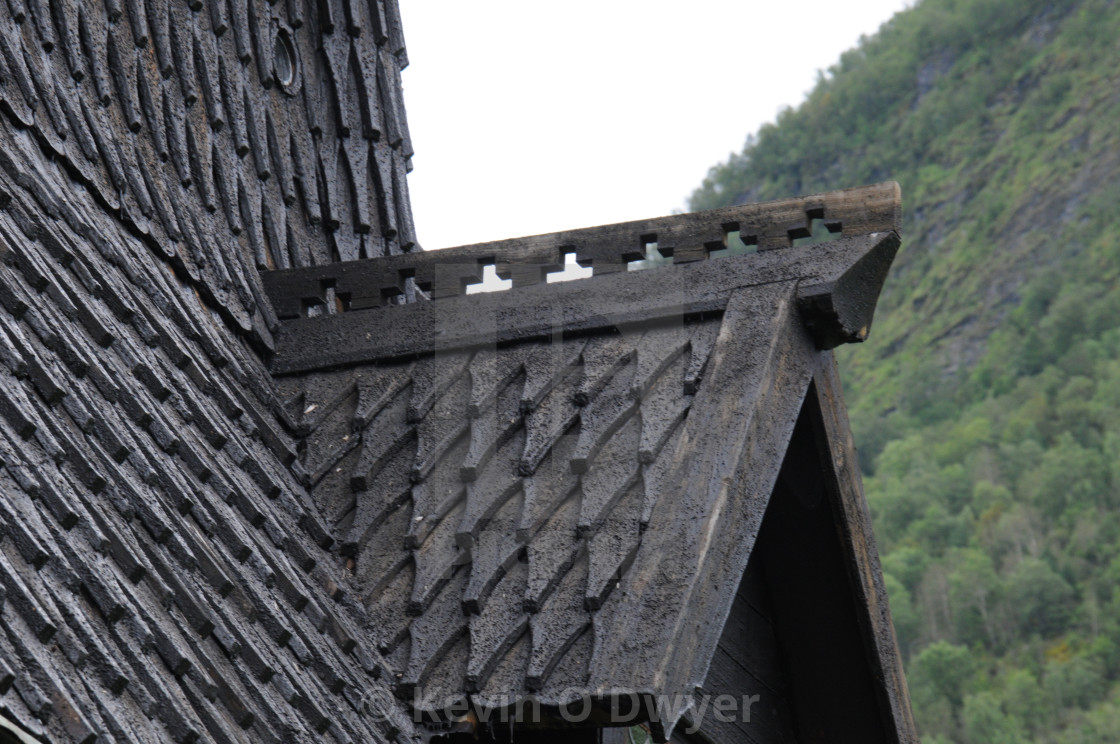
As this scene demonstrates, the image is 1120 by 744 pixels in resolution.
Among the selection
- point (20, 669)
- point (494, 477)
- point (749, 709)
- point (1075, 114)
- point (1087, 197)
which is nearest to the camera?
point (20, 669)

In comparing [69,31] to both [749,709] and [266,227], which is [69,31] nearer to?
[266,227]

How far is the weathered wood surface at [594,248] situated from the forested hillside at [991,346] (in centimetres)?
6168

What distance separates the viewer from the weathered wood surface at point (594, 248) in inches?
155

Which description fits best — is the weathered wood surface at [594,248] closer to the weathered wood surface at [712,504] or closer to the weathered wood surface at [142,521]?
the weathered wood surface at [712,504]

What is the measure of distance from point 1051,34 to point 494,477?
119 m

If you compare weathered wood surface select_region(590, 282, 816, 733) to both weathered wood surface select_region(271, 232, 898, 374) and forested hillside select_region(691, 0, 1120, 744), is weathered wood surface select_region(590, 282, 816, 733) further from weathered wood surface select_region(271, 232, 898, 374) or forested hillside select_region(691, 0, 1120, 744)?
forested hillside select_region(691, 0, 1120, 744)

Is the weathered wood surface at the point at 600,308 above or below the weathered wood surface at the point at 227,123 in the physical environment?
below

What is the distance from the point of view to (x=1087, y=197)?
92688mm

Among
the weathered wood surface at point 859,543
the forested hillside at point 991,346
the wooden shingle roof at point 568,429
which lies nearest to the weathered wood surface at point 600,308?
the wooden shingle roof at point 568,429

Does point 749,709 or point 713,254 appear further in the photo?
point 749,709

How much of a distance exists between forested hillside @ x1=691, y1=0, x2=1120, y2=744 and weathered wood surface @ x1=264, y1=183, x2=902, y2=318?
61679mm

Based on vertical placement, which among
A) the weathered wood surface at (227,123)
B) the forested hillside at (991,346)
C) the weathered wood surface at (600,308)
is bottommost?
the weathered wood surface at (600,308)

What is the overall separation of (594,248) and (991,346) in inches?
3522

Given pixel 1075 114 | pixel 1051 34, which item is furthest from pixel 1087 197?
pixel 1051 34
